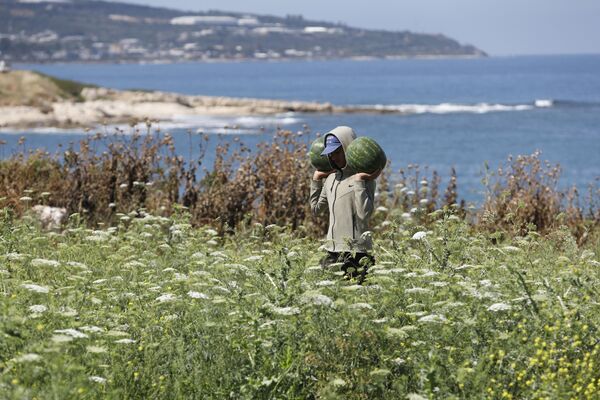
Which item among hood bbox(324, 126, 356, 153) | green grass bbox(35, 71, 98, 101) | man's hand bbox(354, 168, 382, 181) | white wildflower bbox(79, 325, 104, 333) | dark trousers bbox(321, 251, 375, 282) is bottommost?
green grass bbox(35, 71, 98, 101)

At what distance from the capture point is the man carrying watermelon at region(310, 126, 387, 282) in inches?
324

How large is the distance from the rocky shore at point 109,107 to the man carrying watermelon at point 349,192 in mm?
47694

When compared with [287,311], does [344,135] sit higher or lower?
higher

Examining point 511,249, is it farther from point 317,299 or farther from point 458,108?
point 458,108

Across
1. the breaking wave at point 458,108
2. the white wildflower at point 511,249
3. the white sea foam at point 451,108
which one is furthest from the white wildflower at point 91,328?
the white sea foam at point 451,108

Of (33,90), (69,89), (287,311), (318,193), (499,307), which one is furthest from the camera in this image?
(69,89)

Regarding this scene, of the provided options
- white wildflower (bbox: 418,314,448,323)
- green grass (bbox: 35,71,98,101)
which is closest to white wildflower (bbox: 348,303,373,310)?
white wildflower (bbox: 418,314,448,323)

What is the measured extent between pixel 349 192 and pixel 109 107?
69.4 metres

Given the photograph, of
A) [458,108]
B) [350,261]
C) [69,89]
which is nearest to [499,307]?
[350,261]

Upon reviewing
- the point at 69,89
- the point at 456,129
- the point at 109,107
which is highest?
the point at 69,89

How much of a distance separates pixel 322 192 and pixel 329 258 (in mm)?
599

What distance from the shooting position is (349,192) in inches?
332

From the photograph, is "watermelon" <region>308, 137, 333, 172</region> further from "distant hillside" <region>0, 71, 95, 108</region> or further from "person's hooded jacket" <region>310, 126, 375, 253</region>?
"distant hillside" <region>0, 71, 95, 108</region>

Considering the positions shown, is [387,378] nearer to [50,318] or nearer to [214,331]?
[214,331]
